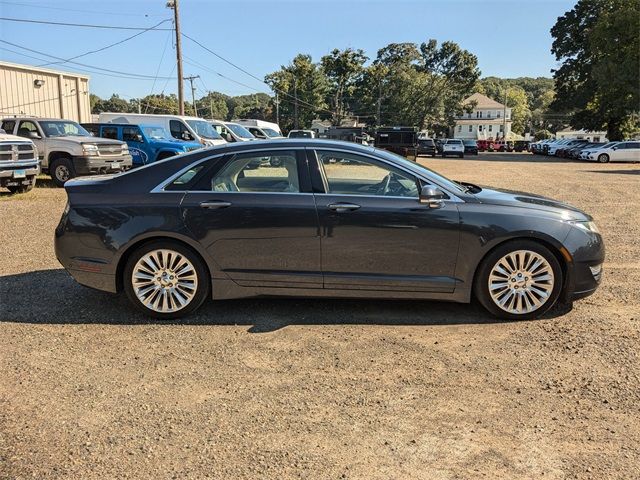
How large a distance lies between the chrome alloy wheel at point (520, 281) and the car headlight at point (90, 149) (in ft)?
42.4

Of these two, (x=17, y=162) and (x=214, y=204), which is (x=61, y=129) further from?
(x=214, y=204)

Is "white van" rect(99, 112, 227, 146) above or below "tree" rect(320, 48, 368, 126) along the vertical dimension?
below

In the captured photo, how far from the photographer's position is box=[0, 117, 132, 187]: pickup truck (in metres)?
14.8

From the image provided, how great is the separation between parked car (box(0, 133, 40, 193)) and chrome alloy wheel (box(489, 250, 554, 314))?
38.6 feet

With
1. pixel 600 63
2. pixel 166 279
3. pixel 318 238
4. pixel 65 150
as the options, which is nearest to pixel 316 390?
pixel 318 238

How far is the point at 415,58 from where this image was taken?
83250mm

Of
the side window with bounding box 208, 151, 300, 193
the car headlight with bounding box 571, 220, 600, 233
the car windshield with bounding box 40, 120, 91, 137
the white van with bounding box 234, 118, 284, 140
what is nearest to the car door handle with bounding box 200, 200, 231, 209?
the side window with bounding box 208, 151, 300, 193

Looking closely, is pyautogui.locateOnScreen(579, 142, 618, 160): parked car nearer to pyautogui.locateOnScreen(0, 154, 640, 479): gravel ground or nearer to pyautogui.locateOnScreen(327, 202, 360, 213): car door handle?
pyautogui.locateOnScreen(0, 154, 640, 479): gravel ground

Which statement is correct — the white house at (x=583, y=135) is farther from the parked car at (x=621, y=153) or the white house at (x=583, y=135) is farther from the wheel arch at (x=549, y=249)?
the wheel arch at (x=549, y=249)

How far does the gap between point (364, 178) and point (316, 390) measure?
6.93ft

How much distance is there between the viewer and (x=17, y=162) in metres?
12.8

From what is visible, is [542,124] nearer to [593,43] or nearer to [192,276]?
[593,43]

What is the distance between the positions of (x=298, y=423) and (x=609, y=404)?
200 centimetres

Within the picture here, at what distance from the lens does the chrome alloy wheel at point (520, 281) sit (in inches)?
189
